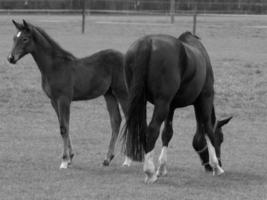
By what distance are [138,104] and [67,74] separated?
72.4 inches

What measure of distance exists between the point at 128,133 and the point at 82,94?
1890 millimetres

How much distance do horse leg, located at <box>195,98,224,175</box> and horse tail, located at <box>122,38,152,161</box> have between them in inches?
38.9

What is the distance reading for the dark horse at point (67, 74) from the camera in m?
9.12

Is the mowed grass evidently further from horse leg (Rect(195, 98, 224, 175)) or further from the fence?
the fence

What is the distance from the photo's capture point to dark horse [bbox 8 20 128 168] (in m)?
9.12

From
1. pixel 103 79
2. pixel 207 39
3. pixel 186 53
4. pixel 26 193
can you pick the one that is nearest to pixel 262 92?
pixel 103 79

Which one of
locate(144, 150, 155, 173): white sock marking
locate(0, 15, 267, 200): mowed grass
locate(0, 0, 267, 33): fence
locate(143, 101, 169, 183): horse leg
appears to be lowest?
locate(0, 0, 267, 33): fence

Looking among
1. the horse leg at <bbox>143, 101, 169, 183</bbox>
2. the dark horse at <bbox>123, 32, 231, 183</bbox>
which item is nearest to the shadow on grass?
the dark horse at <bbox>123, 32, 231, 183</bbox>

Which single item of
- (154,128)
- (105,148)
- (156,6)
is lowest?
(156,6)

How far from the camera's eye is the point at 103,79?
978 centimetres

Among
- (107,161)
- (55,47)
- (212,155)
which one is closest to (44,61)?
(55,47)

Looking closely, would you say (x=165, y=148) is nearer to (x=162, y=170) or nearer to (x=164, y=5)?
(x=162, y=170)

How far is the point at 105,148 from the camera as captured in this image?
10875 mm

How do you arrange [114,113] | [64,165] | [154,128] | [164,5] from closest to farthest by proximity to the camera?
[154,128], [64,165], [114,113], [164,5]
